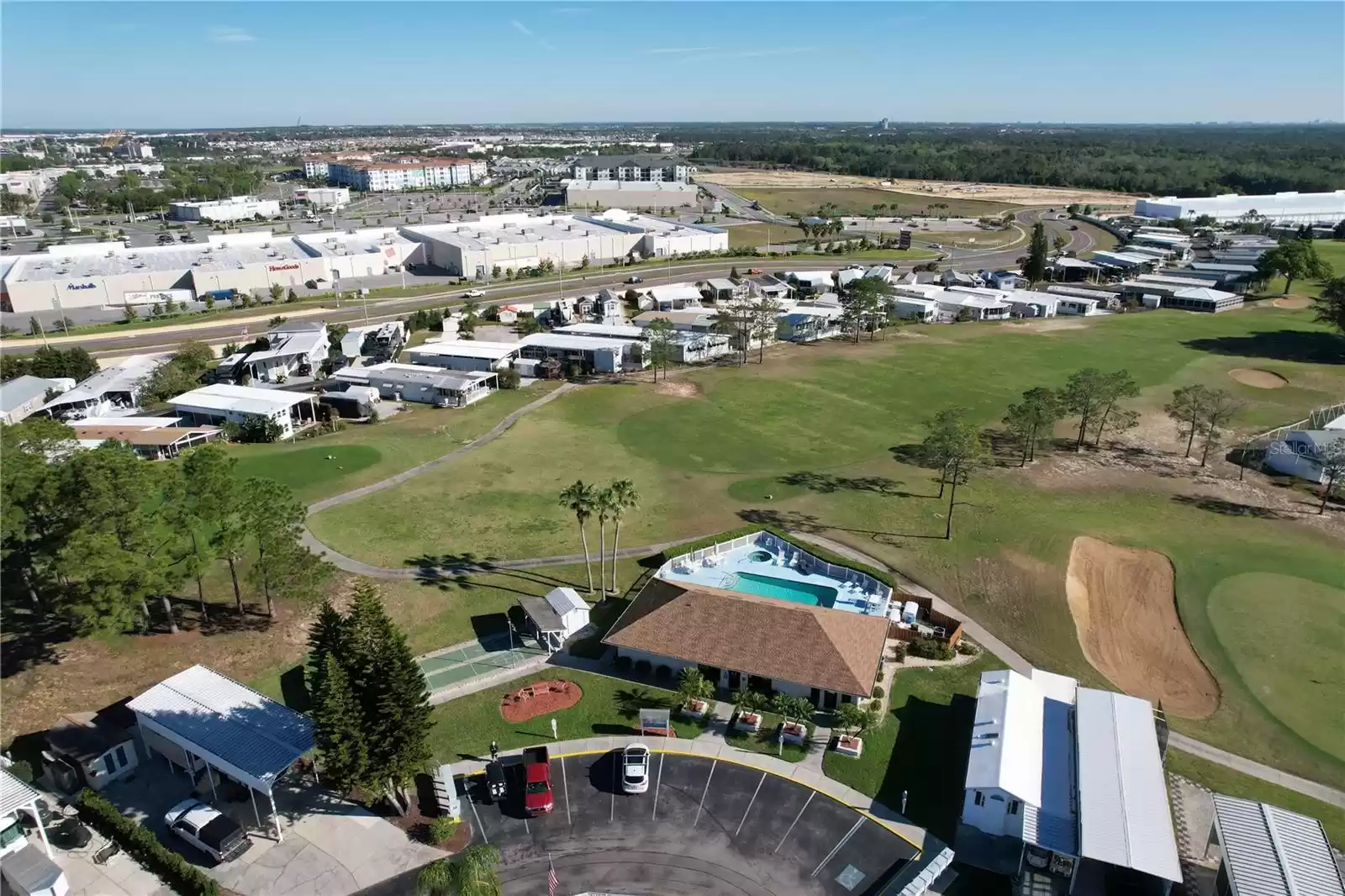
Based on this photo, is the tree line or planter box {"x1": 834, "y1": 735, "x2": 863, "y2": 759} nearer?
planter box {"x1": 834, "y1": 735, "x2": 863, "y2": 759}

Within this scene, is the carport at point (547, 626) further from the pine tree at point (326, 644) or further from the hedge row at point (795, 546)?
the pine tree at point (326, 644)

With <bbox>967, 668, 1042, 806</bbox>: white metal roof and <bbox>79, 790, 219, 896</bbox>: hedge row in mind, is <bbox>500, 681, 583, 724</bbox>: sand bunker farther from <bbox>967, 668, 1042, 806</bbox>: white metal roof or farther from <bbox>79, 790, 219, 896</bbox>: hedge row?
<bbox>967, 668, 1042, 806</bbox>: white metal roof

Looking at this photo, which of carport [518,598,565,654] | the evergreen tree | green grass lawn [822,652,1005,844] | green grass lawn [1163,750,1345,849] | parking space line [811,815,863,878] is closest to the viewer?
parking space line [811,815,863,878]

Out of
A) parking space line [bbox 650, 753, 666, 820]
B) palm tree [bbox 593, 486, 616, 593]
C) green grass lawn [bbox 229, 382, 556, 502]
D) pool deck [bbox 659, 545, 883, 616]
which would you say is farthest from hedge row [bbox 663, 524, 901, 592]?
green grass lawn [bbox 229, 382, 556, 502]

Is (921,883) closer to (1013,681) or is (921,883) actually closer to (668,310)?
(1013,681)

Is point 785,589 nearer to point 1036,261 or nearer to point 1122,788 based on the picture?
point 1122,788

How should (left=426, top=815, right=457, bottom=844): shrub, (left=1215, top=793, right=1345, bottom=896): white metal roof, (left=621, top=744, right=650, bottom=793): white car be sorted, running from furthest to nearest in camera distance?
(left=621, top=744, right=650, bottom=793): white car < (left=426, top=815, right=457, bottom=844): shrub < (left=1215, top=793, right=1345, bottom=896): white metal roof

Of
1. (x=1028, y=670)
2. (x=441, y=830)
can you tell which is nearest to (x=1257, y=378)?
(x=1028, y=670)
